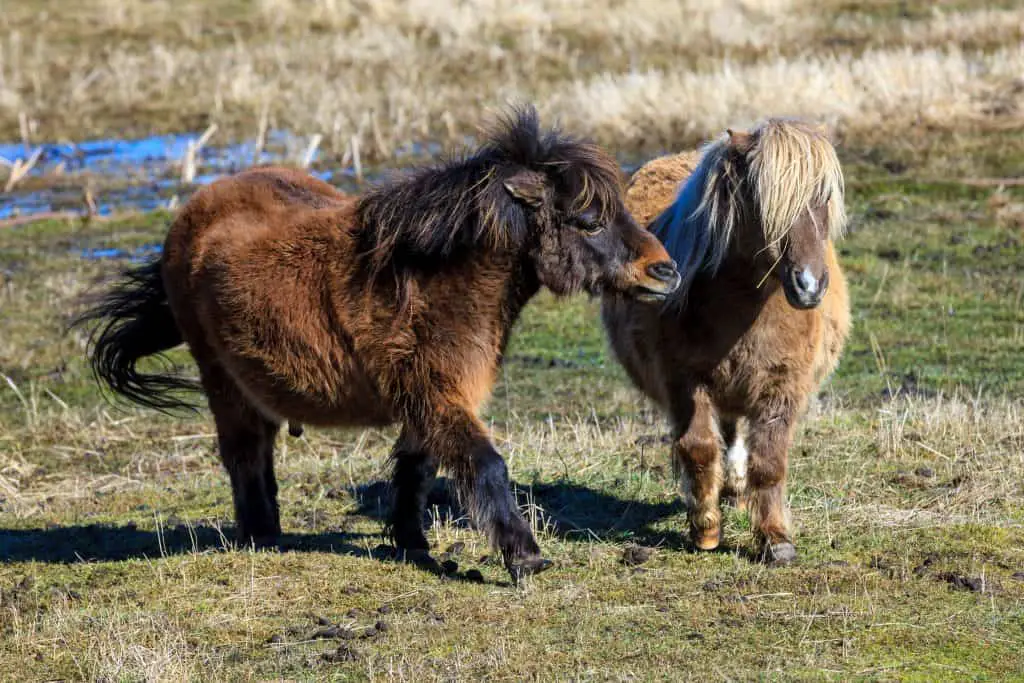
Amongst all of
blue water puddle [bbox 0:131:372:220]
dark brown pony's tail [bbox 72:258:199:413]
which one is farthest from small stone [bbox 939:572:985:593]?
blue water puddle [bbox 0:131:372:220]

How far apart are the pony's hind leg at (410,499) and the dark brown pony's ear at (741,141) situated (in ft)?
7.48

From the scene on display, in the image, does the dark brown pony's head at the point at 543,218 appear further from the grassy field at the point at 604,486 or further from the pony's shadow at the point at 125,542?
the pony's shadow at the point at 125,542

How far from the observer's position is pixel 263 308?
7133 millimetres

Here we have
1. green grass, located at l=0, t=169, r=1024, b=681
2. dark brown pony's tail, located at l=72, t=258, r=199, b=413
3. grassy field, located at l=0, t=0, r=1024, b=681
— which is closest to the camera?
green grass, located at l=0, t=169, r=1024, b=681

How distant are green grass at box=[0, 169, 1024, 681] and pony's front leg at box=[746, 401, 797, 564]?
21 centimetres

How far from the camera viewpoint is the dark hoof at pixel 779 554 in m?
6.88

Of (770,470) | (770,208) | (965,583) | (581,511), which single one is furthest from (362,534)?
(965,583)

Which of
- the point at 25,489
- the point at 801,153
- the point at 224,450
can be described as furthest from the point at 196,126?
the point at 801,153

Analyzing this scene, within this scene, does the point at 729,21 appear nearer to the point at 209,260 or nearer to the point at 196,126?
the point at 196,126

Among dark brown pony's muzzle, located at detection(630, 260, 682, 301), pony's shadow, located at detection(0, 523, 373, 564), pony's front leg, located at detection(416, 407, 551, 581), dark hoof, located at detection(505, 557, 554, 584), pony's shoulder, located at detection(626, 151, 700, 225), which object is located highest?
pony's shoulder, located at detection(626, 151, 700, 225)

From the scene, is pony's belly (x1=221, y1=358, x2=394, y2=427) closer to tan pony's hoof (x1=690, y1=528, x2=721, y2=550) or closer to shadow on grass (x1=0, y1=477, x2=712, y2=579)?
shadow on grass (x1=0, y1=477, x2=712, y2=579)

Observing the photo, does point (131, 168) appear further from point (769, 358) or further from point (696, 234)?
point (769, 358)

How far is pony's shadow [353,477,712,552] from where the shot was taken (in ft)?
24.9

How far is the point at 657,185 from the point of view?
8.68 m
